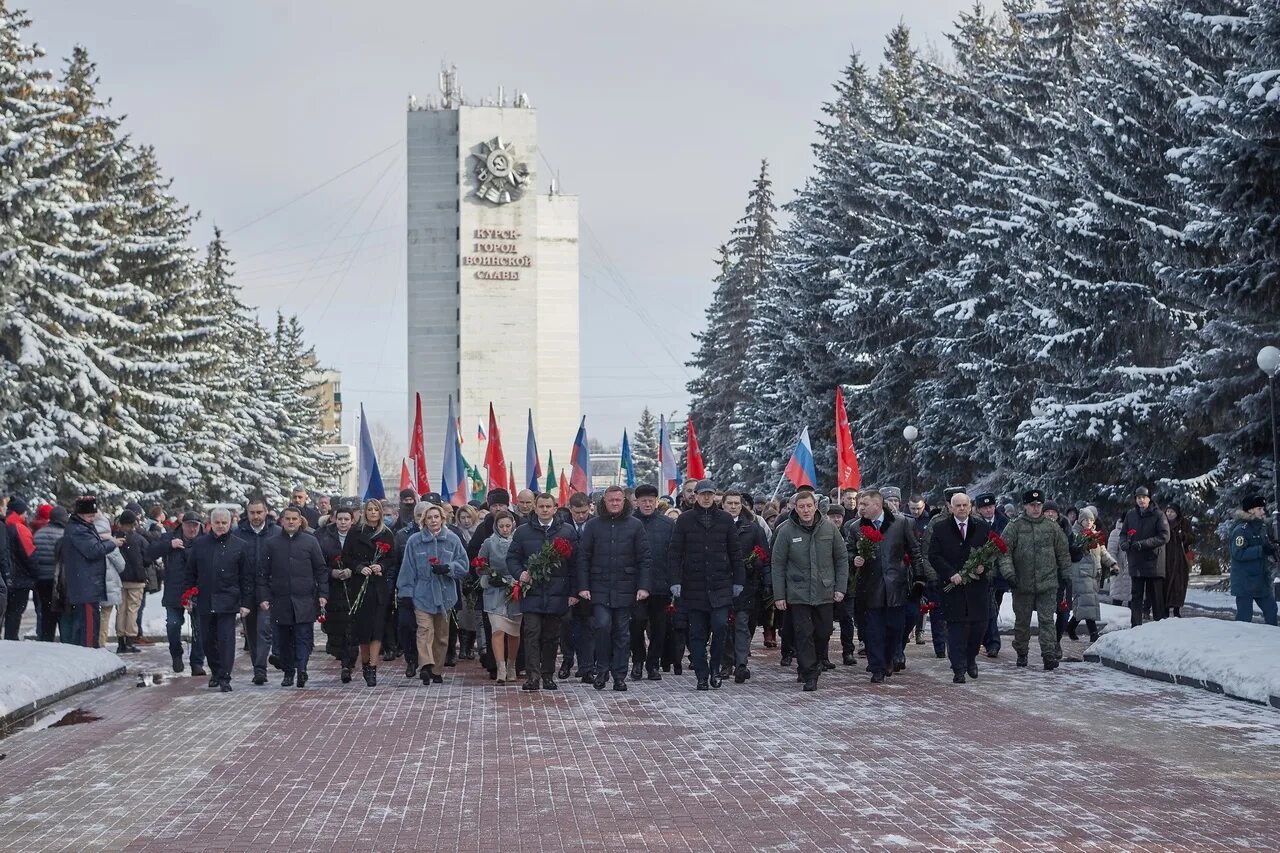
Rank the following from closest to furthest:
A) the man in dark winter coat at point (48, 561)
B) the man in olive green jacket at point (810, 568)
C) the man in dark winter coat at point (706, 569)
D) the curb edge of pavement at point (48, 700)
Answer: the curb edge of pavement at point (48, 700), the man in olive green jacket at point (810, 568), the man in dark winter coat at point (706, 569), the man in dark winter coat at point (48, 561)

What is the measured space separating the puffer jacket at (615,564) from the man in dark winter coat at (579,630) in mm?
178

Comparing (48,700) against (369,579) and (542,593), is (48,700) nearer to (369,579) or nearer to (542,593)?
(369,579)

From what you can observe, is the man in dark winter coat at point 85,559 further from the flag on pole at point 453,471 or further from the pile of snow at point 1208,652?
the flag on pole at point 453,471

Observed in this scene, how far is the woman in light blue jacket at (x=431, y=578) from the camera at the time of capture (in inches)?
685

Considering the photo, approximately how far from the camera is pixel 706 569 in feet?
55.2

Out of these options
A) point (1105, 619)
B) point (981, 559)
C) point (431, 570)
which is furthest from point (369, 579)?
point (1105, 619)

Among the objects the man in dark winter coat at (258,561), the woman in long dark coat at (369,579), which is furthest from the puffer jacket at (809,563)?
the man in dark winter coat at (258,561)

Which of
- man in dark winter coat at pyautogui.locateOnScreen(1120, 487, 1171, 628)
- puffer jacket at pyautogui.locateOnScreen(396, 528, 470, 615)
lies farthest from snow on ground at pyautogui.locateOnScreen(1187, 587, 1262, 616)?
puffer jacket at pyautogui.locateOnScreen(396, 528, 470, 615)

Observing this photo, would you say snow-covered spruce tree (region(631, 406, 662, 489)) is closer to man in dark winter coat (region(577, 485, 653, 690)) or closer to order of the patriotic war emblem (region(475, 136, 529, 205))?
order of the patriotic war emblem (region(475, 136, 529, 205))

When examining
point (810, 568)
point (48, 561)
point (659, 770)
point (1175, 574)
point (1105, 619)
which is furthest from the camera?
point (1105, 619)

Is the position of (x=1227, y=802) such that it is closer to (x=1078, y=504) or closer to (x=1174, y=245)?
(x=1174, y=245)

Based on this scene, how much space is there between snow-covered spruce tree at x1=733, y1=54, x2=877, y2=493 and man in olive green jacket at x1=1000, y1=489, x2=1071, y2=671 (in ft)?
77.5

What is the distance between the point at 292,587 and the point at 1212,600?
56.9ft

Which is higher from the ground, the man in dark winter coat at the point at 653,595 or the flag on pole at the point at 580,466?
the flag on pole at the point at 580,466
